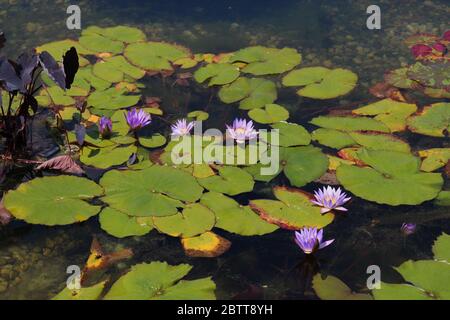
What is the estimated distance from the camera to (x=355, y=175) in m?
3.24

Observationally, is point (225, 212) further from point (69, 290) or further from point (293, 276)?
point (69, 290)

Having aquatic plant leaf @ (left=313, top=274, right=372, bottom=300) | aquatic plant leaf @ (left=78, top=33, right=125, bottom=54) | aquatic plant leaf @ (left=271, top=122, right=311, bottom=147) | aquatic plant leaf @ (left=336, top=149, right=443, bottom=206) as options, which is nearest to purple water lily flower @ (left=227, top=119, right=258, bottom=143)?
aquatic plant leaf @ (left=271, top=122, right=311, bottom=147)

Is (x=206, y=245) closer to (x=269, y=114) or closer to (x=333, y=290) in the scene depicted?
(x=333, y=290)

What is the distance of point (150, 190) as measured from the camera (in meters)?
3.11

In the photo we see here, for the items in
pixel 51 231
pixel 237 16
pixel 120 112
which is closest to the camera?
pixel 51 231

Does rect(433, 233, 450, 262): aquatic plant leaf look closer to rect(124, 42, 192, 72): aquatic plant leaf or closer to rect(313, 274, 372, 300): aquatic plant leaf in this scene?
rect(313, 274, 372, 300): aquatic plant leaf

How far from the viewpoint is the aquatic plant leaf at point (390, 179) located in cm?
311

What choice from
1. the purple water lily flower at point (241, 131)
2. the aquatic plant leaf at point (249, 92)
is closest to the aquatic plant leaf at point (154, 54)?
the aquatic plant leaf at point (249, 92)

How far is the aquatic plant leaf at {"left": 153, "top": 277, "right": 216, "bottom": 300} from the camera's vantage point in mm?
2533

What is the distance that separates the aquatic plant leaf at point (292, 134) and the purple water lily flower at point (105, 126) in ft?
3.24

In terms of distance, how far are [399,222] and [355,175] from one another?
35 cm

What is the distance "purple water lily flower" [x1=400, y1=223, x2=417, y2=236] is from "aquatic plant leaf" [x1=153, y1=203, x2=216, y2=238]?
951 mm

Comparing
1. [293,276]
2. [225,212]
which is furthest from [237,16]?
[293,276]

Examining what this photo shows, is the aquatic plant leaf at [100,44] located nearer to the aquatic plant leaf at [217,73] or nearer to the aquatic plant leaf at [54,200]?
the aquatic plant leaf at [217,73]
